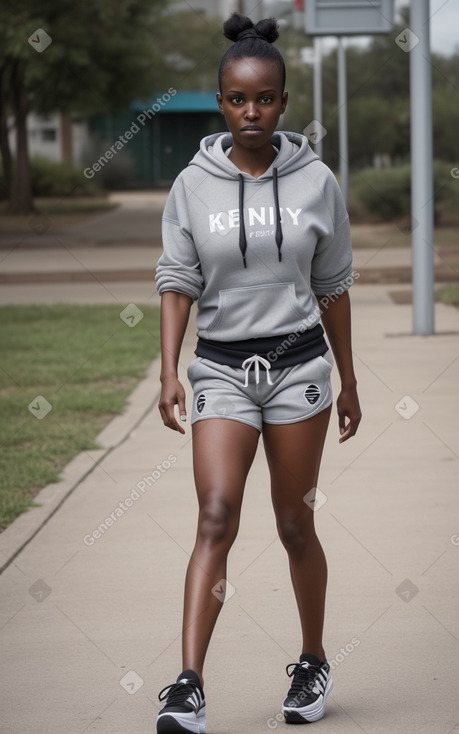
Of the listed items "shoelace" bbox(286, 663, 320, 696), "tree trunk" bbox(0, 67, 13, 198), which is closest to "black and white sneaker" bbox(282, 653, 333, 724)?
"shoelace" bbox(286, 663, 320, 696)

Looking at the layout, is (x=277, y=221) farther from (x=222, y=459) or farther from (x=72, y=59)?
(x=72, y=59)

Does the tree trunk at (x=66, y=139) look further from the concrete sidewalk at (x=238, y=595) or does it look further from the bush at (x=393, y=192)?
the concrete sidewalk at (x=238, y=595)

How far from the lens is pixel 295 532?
3795mm

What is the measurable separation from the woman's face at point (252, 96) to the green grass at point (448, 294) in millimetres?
11823

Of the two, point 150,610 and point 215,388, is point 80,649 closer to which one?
point 150,610

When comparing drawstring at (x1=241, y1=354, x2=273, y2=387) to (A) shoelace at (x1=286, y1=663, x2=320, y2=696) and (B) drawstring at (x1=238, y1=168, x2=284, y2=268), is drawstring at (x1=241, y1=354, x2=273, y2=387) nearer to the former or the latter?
(B) drawstring at (x1=238, y1=168, x2=284, y2=268)

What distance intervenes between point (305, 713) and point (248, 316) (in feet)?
3.68

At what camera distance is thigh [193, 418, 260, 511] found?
361 centimetres

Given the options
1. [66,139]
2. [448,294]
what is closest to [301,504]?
[448,294]

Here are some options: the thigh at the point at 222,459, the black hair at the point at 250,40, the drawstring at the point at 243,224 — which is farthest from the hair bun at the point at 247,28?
the thigh at the point at 222,459

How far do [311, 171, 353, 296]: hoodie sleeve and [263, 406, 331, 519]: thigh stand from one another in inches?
15.1

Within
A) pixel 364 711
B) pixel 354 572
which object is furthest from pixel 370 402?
pixel 364 711

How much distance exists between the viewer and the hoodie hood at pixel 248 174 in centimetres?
369

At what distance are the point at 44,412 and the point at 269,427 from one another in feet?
18.6
